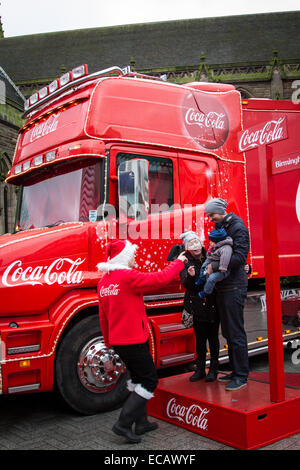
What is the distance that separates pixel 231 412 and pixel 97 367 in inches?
57.9

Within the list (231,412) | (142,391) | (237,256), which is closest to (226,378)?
(231,412)

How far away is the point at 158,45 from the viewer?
122 feet

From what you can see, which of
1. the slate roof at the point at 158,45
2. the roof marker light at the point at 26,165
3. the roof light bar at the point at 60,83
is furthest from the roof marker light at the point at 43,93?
the slate roof at the point at 158,45

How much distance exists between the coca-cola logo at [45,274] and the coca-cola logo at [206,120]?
7.07 feet

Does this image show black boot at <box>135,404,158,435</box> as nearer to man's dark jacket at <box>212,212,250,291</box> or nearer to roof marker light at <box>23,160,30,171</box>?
man's dark jacket at <box>212,212,250,291</box>

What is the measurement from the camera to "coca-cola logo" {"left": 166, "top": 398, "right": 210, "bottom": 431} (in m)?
3.95

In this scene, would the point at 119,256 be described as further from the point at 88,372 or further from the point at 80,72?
the point at 80,72

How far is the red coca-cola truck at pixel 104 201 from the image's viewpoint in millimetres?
4266

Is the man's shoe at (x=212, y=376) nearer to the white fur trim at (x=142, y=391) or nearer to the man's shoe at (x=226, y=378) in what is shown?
the man's shoe at (x=226, y=378)

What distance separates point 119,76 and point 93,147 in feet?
3.45

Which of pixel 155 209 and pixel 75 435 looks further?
pixel 155 209

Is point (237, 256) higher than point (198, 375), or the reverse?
point (237, 256)

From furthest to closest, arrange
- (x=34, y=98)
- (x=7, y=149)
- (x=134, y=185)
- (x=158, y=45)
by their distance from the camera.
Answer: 1. (x=158, y=45)
2. (x=7, y=149)
3. (x=34, y=98)
4. (x=134, y=185)

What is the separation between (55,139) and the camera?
5.22 metres
